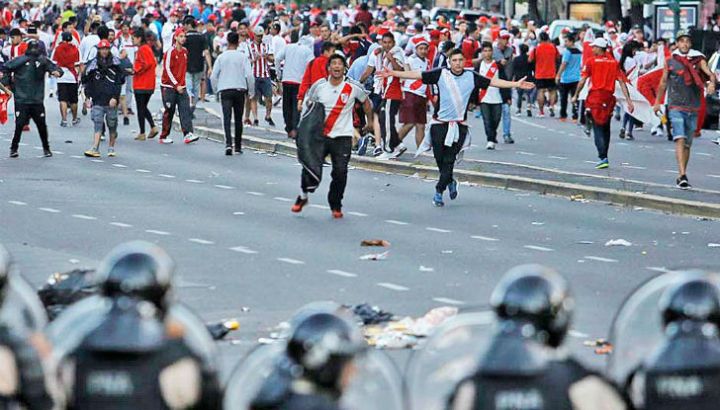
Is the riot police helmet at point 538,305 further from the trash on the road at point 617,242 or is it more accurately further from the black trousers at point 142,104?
the black trousers at point 142,104

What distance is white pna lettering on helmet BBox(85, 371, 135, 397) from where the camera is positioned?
4.11m

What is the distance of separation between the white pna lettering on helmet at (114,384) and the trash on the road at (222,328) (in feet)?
19.6

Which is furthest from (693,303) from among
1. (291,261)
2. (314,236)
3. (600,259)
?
(314,236)

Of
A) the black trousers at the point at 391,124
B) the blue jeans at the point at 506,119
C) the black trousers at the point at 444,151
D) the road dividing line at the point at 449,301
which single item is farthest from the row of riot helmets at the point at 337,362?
the blue jeans at the point at 506,119

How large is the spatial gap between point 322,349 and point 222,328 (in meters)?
6.46

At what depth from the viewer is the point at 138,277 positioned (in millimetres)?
4453

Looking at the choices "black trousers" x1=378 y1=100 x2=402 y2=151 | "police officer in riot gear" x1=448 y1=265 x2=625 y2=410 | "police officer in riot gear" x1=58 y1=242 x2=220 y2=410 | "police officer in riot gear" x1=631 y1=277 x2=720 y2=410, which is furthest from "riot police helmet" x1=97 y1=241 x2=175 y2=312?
"black trousers" x1=378 y1=100 x2=402 y2=151

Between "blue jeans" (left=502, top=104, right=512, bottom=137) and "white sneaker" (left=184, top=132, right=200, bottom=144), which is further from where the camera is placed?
"white sneaker" (left=184, top=132, right=200, bottom=144)

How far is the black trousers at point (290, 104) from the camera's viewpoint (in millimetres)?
26641

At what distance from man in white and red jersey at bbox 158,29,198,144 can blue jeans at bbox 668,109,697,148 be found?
28.5 ft

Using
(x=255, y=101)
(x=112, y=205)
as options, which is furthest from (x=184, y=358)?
(x=255, y=101)

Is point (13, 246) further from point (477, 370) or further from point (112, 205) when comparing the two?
point (477, 370)

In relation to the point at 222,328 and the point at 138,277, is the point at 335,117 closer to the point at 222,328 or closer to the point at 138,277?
the point at 222,328

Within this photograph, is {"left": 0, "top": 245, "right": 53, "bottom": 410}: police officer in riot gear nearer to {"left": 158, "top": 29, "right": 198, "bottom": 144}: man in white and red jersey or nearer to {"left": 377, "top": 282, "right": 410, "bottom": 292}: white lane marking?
{"left": 377, "top": 282, "right": 410, "bottom": 292}: white lane marking
